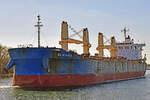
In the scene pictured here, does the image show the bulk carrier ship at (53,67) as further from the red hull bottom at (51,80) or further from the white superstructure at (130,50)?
the white superstructure at (130,50)

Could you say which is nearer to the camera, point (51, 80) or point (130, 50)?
point (51, 80)

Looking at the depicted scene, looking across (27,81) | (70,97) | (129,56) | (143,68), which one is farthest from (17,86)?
(143,68)

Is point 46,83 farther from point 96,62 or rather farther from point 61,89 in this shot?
point 96,62

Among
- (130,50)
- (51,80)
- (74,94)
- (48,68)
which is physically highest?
(130,50)

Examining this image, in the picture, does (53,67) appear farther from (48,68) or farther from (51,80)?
(51,80)

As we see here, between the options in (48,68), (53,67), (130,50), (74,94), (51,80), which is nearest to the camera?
(74,94)

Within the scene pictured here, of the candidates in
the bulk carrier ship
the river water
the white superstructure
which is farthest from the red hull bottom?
the white superstructure

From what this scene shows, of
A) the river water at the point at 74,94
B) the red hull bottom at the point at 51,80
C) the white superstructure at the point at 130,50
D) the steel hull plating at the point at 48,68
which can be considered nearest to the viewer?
the river water at the point at 74,94

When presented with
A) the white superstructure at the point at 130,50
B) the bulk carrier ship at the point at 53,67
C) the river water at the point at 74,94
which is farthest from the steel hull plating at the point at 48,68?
the white superstructure at the point at 130,50

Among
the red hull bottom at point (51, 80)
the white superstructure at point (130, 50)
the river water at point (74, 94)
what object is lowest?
the river water at point (74, 94)

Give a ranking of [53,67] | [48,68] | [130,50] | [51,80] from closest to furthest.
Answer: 1. [48,68]
2. [51,80]
3. [53,67]
4. [130,50]

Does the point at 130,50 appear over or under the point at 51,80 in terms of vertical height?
over

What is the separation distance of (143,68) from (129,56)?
4066mm

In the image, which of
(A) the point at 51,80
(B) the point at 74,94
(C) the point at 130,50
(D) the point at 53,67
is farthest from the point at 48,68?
(C) the point at 130,50
